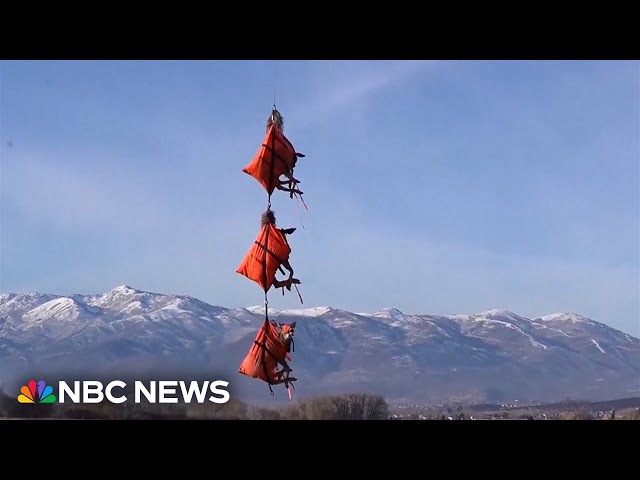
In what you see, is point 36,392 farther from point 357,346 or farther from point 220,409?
point 357,346

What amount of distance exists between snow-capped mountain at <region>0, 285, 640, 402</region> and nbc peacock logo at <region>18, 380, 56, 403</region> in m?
52.1

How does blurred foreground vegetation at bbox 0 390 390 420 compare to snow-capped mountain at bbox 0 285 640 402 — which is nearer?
blurred foreground vegetation at bbox 0 390 390 420

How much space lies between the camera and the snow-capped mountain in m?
79.0

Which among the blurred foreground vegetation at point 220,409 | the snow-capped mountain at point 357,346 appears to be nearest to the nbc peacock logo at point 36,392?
the blurred foreground vegetation at point 220,409

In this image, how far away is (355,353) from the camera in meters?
90.7

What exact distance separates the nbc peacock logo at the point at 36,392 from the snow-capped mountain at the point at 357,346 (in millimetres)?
52129

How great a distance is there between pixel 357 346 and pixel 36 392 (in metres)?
85.5

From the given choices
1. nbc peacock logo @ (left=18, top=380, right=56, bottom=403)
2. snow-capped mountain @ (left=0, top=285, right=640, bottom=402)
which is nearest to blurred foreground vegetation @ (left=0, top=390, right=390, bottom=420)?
nbc peacock logo @ (left=18, top=380, right=56, bottom=403)

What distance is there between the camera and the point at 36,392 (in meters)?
9.91

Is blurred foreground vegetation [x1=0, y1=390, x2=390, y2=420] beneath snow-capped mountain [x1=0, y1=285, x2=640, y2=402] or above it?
beneath

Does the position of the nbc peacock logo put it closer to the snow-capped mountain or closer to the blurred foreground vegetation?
the blurred foreground vegetation

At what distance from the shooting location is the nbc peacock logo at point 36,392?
9594mm
